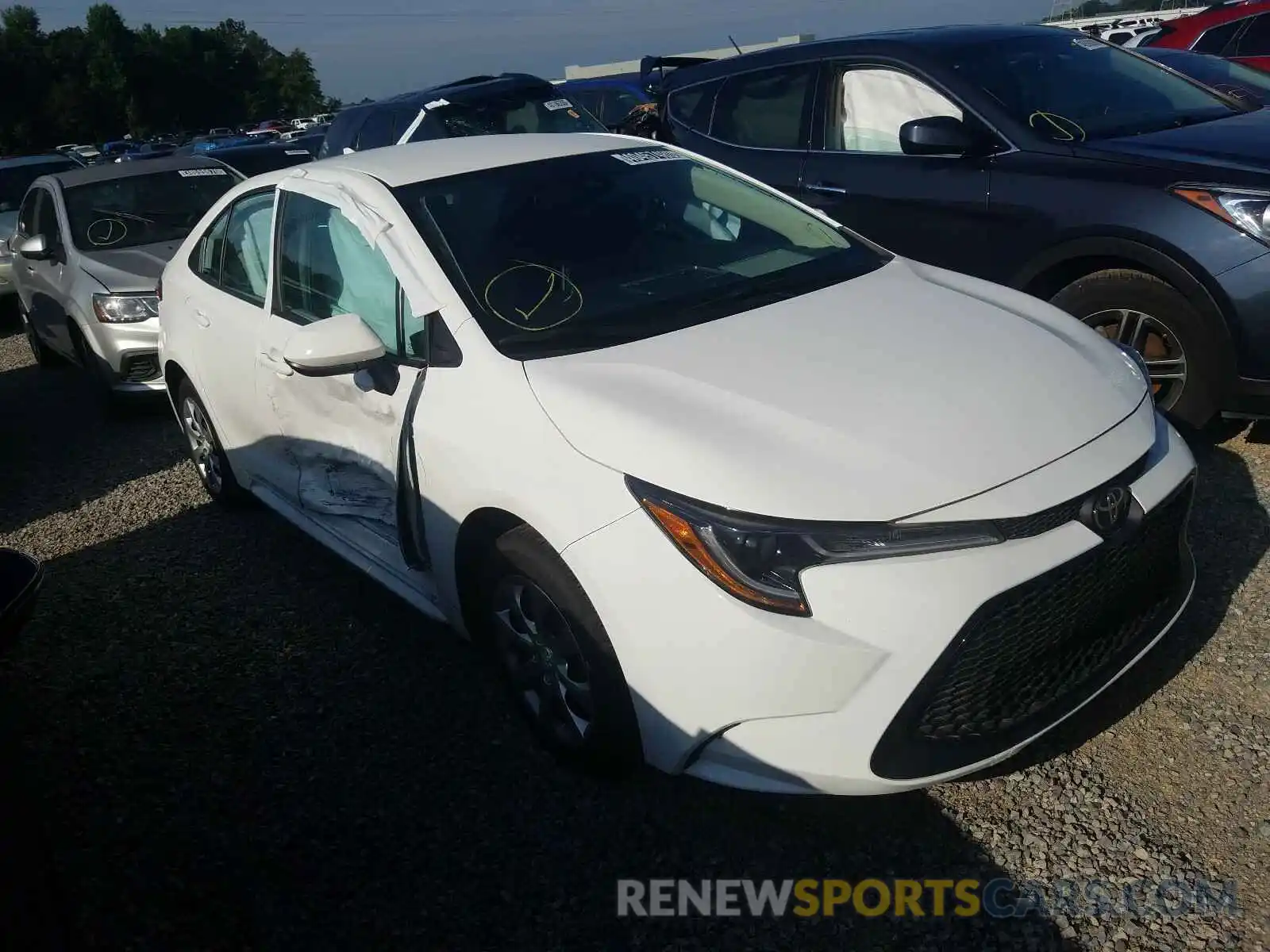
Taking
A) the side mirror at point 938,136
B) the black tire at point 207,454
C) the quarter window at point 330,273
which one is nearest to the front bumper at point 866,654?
the quarter window at point 330,273

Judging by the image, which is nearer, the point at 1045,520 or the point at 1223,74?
the point at 1045,520

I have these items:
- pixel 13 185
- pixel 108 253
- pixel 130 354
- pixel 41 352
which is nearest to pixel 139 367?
pixel 130 354

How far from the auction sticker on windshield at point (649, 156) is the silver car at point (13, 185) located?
8118mm

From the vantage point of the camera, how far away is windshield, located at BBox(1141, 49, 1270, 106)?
19.6ft

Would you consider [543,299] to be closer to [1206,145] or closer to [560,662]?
[560,662]

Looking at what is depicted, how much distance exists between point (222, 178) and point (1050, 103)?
617 cm

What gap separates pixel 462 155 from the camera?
3.69 m

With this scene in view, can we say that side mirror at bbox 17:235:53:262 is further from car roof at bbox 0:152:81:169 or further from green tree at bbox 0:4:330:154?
green tree at bbox 0:4:330:154

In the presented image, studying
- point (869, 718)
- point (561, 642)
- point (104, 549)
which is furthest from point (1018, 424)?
point (104, 549)

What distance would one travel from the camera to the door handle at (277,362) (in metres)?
3.70

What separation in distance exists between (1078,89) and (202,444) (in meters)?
4.49

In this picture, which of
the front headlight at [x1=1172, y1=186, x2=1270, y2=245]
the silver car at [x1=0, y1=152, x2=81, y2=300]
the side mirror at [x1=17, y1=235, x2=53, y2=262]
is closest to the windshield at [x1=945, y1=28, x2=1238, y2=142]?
the front headlight at [x1=1172, y1=186, x2=1270, y2=245]

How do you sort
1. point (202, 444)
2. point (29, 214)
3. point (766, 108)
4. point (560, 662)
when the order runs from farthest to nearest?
point (29, 214)
point (766, 108)
point (202, 444)
point (560, 662)

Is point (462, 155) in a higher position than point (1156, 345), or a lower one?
higher
